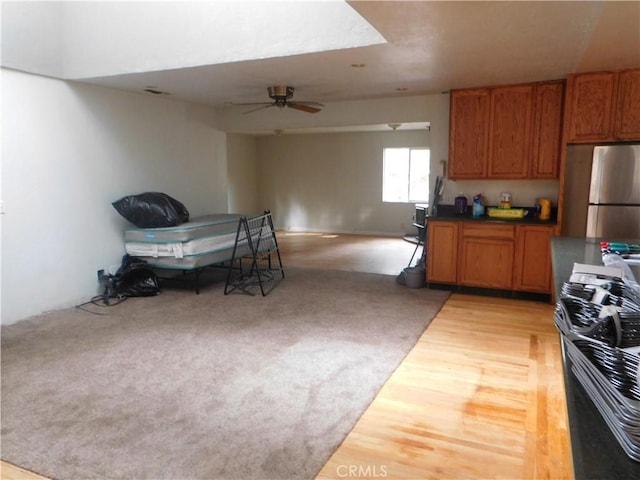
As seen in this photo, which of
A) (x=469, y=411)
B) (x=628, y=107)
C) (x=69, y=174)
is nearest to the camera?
(x=469, y=411)

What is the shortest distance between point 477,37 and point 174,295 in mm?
3856

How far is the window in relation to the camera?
30.3ft

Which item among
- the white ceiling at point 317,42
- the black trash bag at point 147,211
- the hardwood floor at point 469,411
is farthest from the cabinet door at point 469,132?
the black trash bag at point 147,211

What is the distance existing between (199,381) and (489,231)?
3364 millimetres

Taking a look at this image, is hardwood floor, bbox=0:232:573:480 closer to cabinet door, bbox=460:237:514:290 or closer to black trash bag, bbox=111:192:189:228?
cabinet door, bbox=460:237:514:290

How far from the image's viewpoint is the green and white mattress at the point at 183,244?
4.74 meters

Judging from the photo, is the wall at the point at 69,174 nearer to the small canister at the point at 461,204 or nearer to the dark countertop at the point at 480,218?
the dark countertop at the point at 480,218

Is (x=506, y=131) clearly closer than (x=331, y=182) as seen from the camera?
Yes

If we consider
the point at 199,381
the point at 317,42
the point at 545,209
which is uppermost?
the point at 317,42

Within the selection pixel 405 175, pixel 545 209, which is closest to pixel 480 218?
pixel 545 209

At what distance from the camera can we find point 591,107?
4.17 m

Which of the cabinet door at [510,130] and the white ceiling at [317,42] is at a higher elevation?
the white ceiling at [317,42]

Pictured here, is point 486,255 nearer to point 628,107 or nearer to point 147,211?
point 628,107

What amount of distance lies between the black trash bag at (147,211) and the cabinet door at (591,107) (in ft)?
13.7
